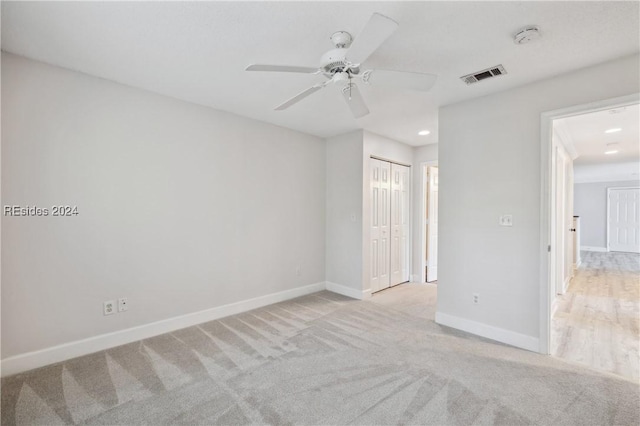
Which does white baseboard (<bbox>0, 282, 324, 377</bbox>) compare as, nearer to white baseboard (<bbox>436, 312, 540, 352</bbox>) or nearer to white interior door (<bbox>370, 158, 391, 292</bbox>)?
white interior door (<bbox>370, 158, 391, 292</bbox>)

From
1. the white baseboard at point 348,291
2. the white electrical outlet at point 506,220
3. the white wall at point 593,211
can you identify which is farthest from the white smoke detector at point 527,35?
the white wall at point 593,211

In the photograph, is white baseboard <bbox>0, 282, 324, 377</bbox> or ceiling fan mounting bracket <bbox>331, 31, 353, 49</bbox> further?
white baseboard <bbox>0, 282, 324, 377</bbox>

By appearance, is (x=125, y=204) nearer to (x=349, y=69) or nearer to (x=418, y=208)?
(x=349, y=69)

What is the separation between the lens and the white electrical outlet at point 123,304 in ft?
9.17

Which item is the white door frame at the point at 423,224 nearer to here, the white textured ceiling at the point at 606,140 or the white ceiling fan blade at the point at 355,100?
the white textured ceiling at the point at 606,140

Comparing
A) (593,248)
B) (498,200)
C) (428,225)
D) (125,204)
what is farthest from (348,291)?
(593,248)

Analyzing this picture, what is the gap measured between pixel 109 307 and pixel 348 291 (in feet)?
9.63

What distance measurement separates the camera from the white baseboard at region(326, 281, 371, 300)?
426 centimetres

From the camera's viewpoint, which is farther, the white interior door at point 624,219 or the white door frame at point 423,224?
the white interior door at point 624,219

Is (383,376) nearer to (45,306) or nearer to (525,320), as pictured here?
(525,320)

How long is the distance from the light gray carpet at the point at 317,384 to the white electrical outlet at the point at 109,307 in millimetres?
353

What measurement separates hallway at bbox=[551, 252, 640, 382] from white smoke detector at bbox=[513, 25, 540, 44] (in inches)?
103

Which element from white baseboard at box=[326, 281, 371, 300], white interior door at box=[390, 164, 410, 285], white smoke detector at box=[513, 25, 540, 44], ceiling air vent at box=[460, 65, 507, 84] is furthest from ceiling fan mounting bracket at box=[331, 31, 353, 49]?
white baseboard at box=[326, 281, 371, 300]

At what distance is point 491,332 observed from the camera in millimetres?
2965
